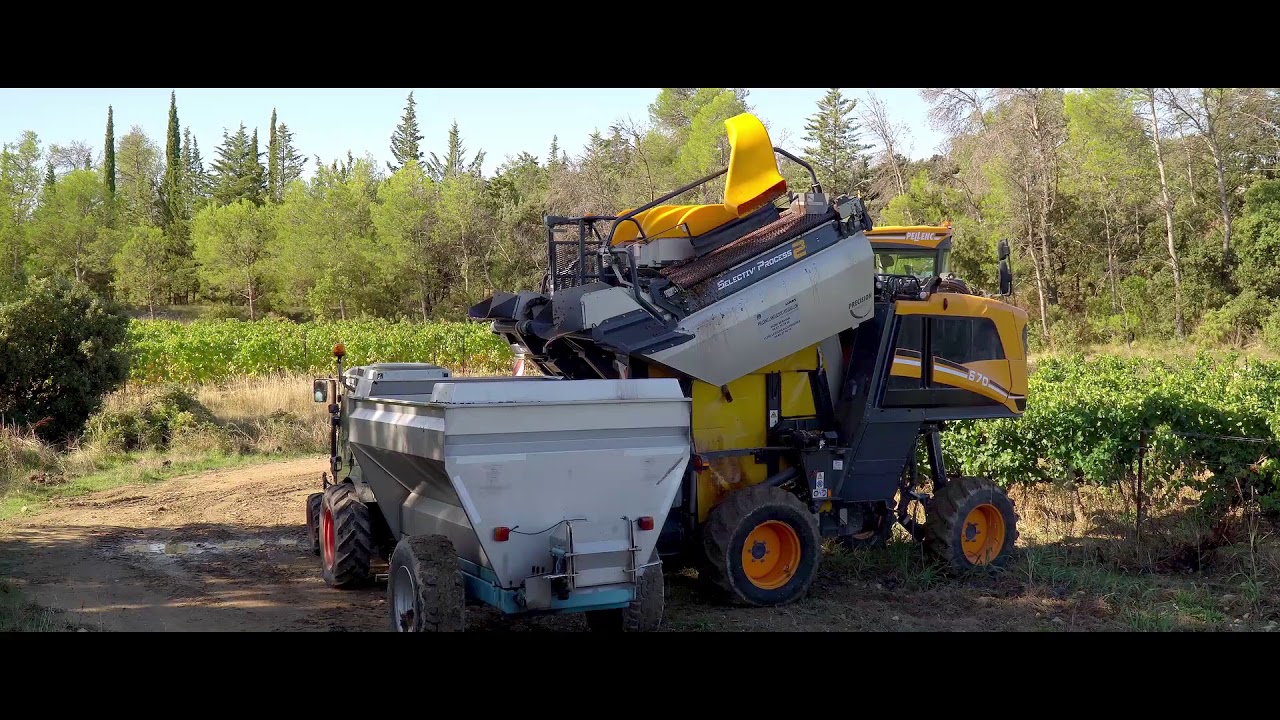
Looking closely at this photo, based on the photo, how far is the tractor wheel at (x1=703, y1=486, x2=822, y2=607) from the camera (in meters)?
8.31

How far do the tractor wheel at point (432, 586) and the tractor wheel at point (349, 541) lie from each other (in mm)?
2188

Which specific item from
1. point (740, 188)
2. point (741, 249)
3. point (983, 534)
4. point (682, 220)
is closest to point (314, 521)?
point (682, 220)

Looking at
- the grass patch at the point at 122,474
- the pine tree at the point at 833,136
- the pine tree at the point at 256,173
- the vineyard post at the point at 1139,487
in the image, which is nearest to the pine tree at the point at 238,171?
the pine tree at the point at 256,173

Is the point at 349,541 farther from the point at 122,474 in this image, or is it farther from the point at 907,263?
the point at 122,474

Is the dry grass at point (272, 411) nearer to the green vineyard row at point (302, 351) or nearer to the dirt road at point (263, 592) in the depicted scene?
the green vineyard row at point (302, 351)

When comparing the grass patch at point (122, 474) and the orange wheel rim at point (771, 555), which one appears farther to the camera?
the grass patch at point (122, 474)

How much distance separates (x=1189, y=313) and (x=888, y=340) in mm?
32056

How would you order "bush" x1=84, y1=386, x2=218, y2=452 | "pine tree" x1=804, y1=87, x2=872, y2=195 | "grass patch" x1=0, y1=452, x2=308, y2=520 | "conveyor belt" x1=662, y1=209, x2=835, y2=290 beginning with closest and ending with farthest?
"conveyor belt" x1=662, y1=209, x2=835, y2=290 < "grass patch" x1=0, y1=452, x2=308, y2=520 < "bush" x1=84, y1=386, x2=218, y2=452 < "pine tree" x1=804, y1=87, x2=872, y2=195

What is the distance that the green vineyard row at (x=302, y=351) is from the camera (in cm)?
2205

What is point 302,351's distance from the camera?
23.5 metres

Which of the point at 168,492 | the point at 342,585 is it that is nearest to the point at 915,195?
the point at 168,492

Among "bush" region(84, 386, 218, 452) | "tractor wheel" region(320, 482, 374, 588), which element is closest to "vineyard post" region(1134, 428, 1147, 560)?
"tractor wheel" region(320, 482, 374, 588)

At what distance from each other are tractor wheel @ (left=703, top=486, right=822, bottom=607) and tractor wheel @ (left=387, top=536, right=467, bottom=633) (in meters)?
2.50

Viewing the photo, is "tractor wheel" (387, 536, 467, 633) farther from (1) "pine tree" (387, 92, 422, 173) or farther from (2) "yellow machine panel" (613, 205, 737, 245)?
(1) "pine tree" (387, 92, 422, 173)
